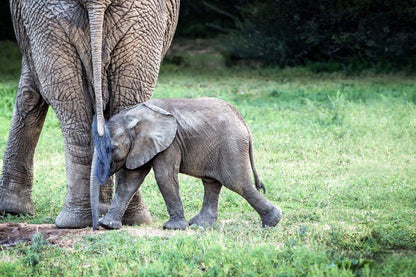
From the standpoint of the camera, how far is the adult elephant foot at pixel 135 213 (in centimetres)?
658

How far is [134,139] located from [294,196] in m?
2.25

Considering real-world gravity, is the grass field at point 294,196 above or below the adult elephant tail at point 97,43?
below

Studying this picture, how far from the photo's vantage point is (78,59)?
19.8ft

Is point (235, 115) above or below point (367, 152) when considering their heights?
above

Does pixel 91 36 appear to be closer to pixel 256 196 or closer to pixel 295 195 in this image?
pixel 256 196

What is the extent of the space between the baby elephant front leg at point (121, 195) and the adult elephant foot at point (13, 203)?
4.97 ft

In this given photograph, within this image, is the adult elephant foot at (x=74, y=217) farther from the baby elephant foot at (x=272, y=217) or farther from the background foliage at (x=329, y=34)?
the background foliage at (x=329, y=34)

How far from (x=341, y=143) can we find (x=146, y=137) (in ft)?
14.8

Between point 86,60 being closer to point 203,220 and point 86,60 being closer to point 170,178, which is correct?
point 170,178

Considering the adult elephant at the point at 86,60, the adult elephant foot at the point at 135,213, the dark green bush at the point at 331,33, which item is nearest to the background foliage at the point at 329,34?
the dark green bush at the point at 331,33

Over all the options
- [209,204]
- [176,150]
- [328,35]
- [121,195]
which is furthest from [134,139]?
[328,35]

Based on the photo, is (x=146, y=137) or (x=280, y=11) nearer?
(x=146, y=137)

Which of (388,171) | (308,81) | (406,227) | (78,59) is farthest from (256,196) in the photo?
(308,81)

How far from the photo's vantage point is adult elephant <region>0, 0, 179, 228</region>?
5906 millimetres
